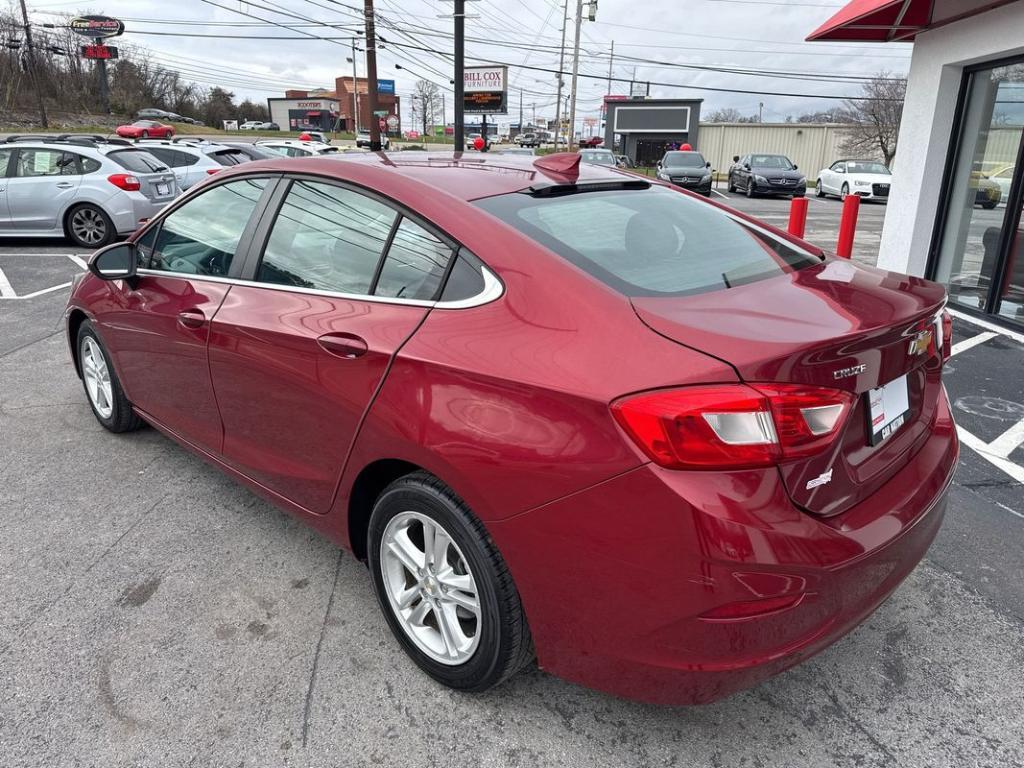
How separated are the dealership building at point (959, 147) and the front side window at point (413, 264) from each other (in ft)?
21.3

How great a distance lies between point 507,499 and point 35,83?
59.2 metres

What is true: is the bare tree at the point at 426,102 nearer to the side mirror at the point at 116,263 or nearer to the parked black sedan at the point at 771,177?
the parked black sedan at the point at 771,177

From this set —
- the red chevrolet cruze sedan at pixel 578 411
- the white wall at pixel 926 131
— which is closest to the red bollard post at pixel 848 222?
the white wall at pixel 926 131

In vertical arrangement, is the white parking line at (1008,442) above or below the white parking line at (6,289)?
above

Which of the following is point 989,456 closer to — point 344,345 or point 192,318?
point 344,345

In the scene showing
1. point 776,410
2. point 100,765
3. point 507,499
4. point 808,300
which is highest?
point 808,300

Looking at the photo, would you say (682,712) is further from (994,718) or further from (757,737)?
(994,718)

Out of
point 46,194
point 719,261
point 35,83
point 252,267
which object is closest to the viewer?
point 719,261

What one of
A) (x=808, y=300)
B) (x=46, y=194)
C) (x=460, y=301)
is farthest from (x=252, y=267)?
(x=46, y=194)

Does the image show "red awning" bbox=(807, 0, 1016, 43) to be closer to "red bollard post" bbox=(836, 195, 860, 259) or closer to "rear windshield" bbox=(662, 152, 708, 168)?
"red bollard post" bbox=(836, 195, 860, 259)

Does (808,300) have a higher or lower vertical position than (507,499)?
higher

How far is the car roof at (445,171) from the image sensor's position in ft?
8.11

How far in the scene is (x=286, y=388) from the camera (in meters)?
2.58

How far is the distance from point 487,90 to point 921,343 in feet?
124
